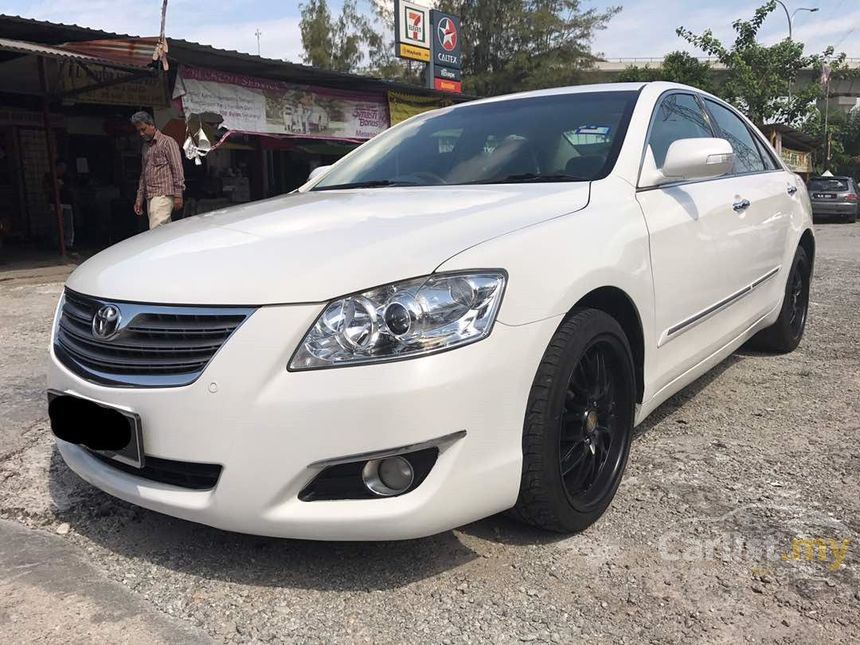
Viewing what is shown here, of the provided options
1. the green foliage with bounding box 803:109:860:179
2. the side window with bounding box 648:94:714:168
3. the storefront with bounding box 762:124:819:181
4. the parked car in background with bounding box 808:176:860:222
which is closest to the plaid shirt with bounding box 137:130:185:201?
the side window with bounding box 648:94:714:168

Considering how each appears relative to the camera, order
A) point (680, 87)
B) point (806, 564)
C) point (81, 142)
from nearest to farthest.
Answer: point (806, 564) → point (680, 87) → point (81, 142)

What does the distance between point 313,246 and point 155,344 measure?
508 mm

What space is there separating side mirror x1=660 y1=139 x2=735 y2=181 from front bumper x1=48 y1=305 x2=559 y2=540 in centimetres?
115

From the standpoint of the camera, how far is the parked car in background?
854 inches

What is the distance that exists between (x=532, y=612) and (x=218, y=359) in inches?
41.9

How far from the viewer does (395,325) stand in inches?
72.8

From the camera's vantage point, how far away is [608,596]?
2.00 meters

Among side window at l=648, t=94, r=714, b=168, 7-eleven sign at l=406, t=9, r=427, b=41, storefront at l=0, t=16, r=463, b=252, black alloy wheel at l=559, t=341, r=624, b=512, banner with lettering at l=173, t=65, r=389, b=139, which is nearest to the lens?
black alloy wheel at l=559, t=341, r=624, b=512

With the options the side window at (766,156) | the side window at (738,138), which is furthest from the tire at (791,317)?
the side window at (738,138)

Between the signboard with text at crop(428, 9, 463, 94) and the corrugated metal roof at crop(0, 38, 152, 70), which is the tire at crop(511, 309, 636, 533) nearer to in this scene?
the corrugated metal roof at crop(0, 38, 152, 70)

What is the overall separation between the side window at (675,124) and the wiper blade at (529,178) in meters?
0.44

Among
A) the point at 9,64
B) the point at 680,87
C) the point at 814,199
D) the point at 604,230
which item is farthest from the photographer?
the point at 814,199

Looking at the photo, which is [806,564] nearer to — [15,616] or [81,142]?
[15,616]

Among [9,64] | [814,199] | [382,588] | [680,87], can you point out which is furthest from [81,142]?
[814,199]
